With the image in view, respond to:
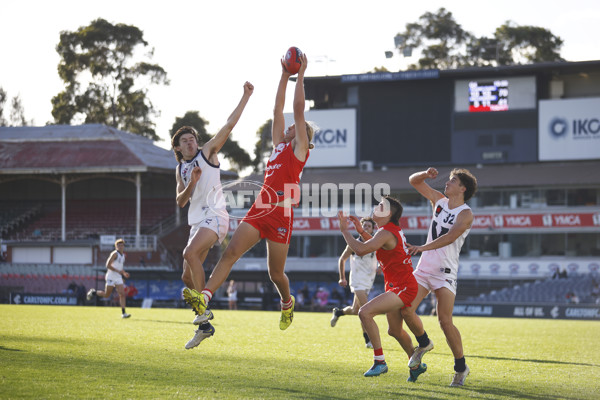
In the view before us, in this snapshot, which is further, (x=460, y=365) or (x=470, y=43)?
(x=470, y=43)

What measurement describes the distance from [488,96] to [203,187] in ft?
125

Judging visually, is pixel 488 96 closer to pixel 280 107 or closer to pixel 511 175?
pixel 511 175

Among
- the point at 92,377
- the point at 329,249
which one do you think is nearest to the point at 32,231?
the point at 329,249

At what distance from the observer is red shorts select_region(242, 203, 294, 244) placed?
995 centimetres

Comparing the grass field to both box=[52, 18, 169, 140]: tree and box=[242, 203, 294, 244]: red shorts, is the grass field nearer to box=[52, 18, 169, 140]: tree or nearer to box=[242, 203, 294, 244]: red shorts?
box=[242, 203, 294, 244]: red shorts

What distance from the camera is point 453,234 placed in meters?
9.98

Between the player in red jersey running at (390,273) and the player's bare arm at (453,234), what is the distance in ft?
0.82

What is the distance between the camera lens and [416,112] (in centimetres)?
4722

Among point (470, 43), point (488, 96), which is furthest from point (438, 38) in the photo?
point (488, 96)

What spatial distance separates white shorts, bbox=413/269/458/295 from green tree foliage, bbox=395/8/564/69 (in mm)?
58031

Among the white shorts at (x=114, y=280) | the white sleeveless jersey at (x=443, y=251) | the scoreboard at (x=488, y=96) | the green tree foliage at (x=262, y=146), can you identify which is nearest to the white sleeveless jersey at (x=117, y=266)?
the white shorts at (x=114, y=280)

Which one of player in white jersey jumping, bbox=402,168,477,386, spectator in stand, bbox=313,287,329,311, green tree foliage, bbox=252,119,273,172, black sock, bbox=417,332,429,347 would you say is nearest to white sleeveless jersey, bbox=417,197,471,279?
player in white jersey jumping, bbox=402,168,477,386

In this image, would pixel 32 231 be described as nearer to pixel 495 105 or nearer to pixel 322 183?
pixel 322 183

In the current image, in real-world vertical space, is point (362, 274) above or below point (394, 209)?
below
